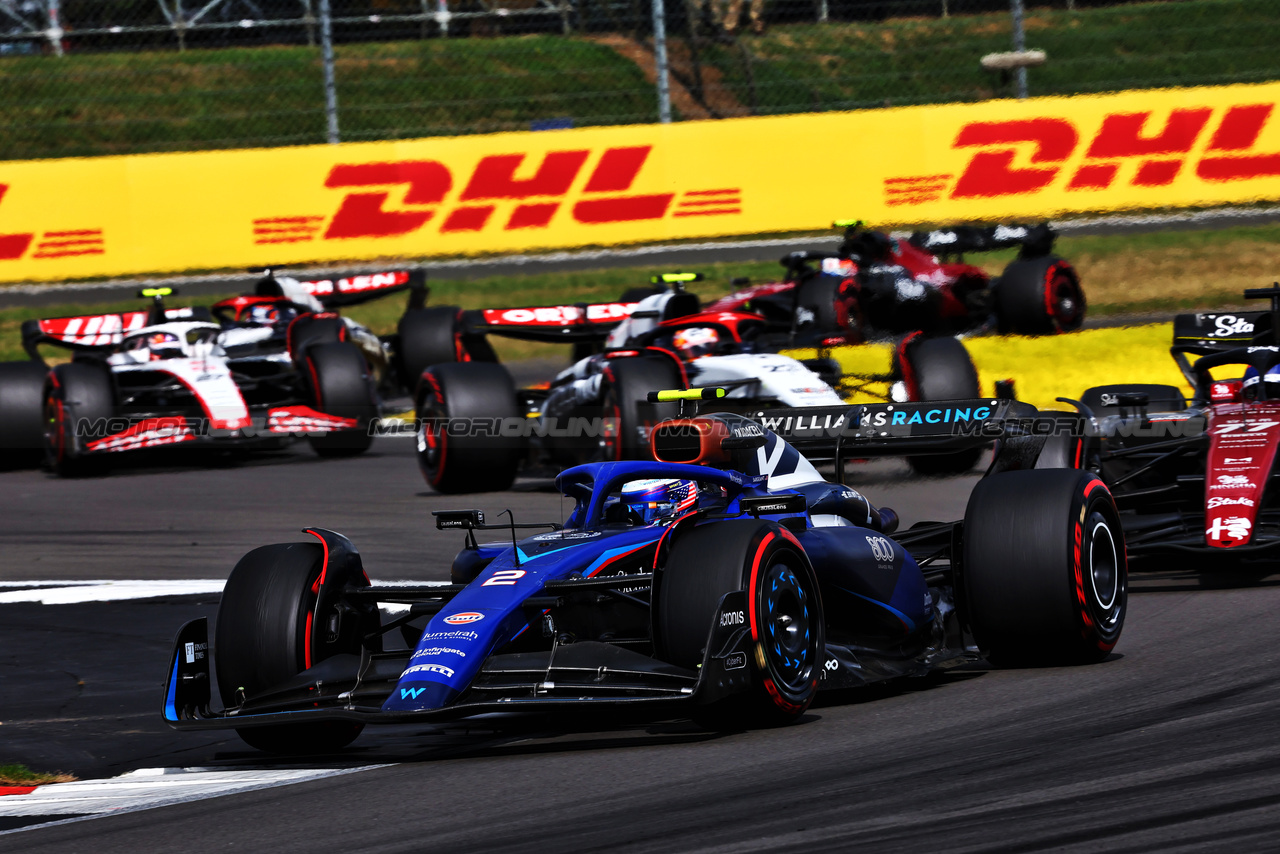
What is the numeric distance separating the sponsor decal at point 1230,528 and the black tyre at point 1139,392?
209 centimetres

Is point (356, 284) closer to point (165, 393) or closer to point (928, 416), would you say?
point (165, 393)

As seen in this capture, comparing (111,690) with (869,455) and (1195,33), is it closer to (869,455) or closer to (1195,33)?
(869,455)

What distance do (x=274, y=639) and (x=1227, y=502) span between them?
178 inches

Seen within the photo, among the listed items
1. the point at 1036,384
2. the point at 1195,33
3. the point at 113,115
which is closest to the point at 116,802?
the point at 1036,384

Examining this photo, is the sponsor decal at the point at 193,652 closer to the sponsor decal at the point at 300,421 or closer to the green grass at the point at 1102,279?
the sponsor decal at the point at 300,421

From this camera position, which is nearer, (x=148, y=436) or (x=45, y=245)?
(x=148, y=436)

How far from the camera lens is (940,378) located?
488 inches

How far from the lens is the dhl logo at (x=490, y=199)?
20391mm

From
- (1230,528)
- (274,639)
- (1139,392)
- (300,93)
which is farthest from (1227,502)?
(300,93)

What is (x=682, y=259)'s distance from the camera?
20.7 metres

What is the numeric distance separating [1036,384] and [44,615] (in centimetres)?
825

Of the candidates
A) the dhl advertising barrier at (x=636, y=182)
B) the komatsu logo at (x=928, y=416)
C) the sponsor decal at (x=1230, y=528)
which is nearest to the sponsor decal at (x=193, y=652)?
the komatsu logo at (x=928, y=416)

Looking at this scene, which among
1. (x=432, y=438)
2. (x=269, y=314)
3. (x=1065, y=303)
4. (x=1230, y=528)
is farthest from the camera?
(x=269, y=314)

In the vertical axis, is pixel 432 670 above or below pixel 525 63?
below
